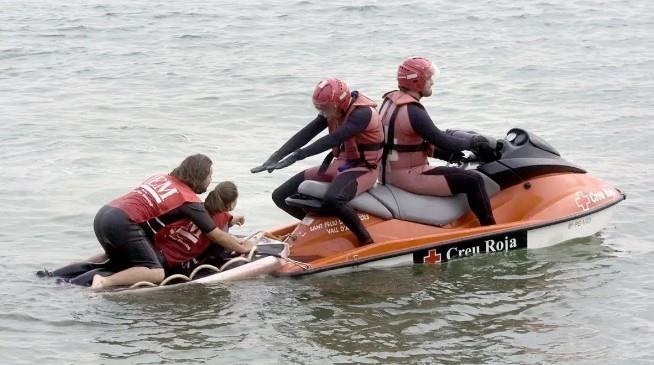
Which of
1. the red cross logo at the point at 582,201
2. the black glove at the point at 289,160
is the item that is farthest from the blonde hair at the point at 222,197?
the red cross logo at the point at 582,201

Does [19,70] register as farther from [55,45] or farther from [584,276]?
[584,276]

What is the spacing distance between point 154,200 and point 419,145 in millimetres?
2550

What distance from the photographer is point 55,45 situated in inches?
912

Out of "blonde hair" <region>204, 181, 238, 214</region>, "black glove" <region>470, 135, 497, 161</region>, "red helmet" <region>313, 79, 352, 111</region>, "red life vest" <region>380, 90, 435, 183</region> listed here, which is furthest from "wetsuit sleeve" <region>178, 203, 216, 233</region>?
"black glove" <region>470, 135, 497, 161</region>

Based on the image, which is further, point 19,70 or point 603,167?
point 19,70

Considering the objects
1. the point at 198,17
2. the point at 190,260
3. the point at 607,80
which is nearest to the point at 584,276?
the point at 190,260

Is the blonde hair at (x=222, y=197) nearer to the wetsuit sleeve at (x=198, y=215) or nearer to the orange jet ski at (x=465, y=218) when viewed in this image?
the wetsuit sleeve at (x=198, y=215)

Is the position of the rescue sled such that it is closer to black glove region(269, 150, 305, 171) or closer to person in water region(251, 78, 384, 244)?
person in water region(251, 78, 384, 244)

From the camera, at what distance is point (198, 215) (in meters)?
9.14

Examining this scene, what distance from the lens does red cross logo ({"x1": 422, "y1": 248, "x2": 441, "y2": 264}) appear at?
9930 millimetres

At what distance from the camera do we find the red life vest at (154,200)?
9117 millimetres

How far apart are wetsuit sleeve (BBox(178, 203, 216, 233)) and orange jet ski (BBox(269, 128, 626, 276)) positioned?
0.86 m

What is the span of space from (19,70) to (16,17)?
561cm

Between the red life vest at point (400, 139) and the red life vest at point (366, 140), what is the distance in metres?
0.16
